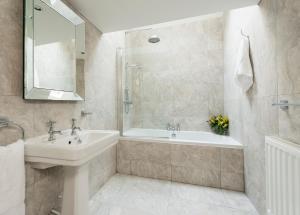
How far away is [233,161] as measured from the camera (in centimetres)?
198

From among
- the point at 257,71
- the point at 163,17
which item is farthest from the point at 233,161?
the point at 163,17

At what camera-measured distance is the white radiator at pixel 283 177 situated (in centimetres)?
81

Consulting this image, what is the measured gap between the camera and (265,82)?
54.0 inches

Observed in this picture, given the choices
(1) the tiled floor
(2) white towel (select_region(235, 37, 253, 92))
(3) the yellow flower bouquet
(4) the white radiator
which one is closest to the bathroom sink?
(1) the tiled floor

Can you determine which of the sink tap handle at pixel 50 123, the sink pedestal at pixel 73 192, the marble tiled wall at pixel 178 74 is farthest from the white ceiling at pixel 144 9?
the sink pedestal at pixel 73 192

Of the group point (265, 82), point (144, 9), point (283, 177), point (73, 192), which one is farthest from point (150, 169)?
point (144, 9)

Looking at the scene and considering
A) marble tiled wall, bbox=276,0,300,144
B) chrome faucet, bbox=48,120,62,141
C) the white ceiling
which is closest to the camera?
marble tiled wall, bbox=276,0,300,144

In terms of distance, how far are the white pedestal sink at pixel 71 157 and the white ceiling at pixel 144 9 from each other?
1.34m

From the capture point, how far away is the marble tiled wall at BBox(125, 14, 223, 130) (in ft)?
9.49

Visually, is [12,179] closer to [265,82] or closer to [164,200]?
[164,200]

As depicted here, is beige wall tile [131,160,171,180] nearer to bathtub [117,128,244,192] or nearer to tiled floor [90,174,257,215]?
bathtub [117,128,244,192]

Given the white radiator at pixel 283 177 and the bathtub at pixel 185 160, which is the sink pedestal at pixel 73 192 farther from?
the white radiator at pixel 283 177

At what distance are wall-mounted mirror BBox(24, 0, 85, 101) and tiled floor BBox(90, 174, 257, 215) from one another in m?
1.25

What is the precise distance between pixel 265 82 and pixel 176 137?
1.69m
